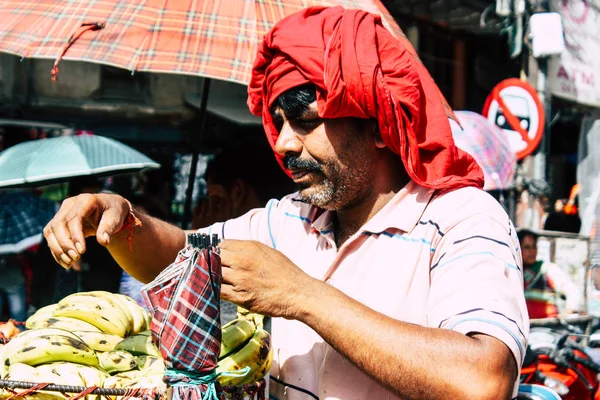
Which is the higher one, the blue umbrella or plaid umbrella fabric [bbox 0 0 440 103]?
plaid umbrella fabric [bbox 0 0 440 103]

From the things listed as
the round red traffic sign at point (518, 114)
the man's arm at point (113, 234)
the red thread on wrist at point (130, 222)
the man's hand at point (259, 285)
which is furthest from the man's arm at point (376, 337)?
the round red traffic sign at point (518, 114)

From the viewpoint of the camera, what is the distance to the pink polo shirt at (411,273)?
4.87ft

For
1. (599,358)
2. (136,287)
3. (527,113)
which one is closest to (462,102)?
(527,113)

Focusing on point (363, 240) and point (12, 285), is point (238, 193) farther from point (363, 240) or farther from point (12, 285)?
point (363, 240)

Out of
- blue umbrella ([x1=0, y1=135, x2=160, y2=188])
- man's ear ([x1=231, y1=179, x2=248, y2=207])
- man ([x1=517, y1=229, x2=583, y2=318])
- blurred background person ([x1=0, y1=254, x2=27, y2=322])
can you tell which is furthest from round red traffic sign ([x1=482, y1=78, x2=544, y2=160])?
blurred background person ([x1=0, y1=254, x2=27, y2=322])

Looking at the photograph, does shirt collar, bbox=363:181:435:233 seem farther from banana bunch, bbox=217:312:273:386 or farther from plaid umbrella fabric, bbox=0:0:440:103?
plaid umbrella fabric, bbox=0:0:440:103

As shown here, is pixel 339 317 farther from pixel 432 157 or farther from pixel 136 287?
pixel 136 287

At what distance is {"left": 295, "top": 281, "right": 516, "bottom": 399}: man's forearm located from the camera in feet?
4.58

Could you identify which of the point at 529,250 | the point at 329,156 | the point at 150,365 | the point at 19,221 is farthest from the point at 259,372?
the point at 529,250

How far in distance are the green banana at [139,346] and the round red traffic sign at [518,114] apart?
24.9ft

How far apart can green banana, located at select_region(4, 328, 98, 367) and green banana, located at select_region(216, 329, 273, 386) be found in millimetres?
327

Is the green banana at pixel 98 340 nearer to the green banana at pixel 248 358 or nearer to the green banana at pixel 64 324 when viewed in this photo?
the green banana at pixel 64 324

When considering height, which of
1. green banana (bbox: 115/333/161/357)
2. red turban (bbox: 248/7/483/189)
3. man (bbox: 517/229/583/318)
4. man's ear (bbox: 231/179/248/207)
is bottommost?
man (bbox: 517/229/583/318)

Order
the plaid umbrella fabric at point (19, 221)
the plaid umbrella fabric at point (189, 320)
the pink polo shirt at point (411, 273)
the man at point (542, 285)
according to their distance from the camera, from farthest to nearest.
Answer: the man at point (542, 285) → the plaid umbrella fabric at point (19, 221) → the pink polo shirt at point (411, 273) → the plaid umbrella fabric at point (189, 320)
